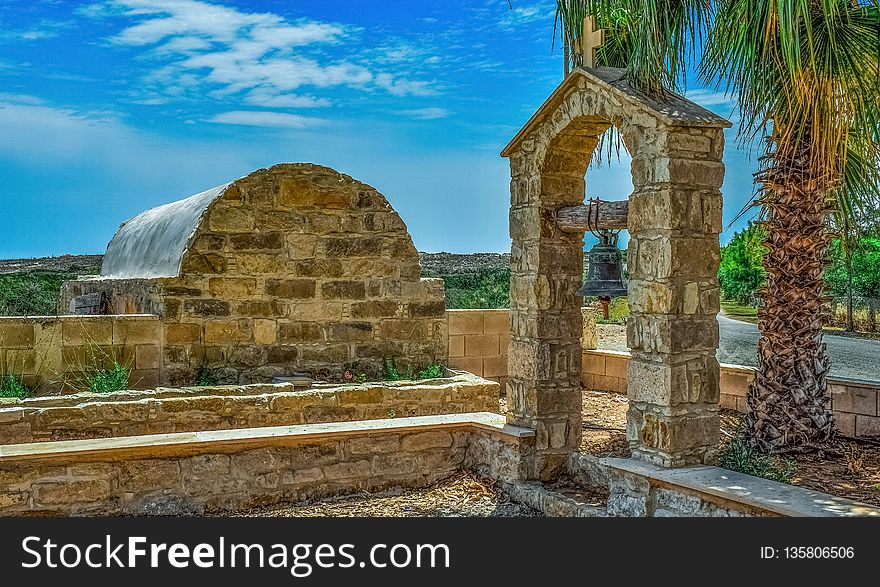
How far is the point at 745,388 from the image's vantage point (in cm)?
909

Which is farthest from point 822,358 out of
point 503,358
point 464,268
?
point 464,268

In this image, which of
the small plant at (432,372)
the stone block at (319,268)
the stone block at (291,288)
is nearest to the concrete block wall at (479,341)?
the small plant at (432,372)

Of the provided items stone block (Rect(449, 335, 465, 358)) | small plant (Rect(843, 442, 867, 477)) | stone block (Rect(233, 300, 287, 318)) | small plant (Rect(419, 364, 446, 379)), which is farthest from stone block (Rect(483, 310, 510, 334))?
small plant (Rect(843, 442, 867, 477))

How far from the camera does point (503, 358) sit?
36.2ft

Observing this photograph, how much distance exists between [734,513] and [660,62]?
317 cm

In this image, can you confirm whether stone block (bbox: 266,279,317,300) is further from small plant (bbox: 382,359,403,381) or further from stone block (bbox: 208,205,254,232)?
small plant (bbox: 382,359,403,381)

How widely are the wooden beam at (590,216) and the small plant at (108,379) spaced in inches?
184

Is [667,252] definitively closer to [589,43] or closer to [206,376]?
[589,43]

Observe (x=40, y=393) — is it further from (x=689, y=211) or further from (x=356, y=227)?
(x=689, y=211)

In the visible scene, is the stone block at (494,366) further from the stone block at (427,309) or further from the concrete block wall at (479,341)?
the stone block at (427,309)

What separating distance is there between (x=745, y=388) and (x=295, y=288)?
17.3ft

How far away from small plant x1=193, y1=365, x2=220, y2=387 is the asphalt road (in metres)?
6.22

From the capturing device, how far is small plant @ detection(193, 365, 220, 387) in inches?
338

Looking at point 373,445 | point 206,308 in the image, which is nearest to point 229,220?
point 206,308
